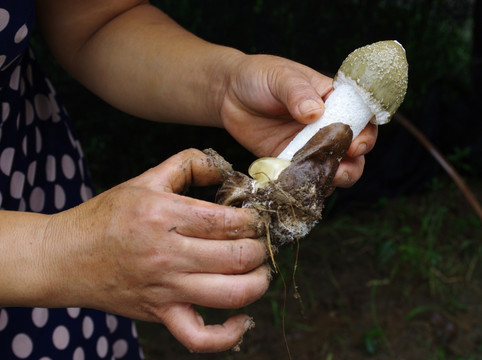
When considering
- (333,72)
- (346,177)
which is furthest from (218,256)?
(333,72)

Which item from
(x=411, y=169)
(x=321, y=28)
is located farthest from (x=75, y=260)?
(x=411, y=169)

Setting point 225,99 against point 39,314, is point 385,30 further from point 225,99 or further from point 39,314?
point 39,314

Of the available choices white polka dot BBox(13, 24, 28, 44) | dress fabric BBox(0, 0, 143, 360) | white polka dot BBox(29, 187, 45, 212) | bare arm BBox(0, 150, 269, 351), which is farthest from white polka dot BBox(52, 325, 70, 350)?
white polka dot BBox(13, 24, 28, 44)

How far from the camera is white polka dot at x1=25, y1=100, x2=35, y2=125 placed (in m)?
1.51

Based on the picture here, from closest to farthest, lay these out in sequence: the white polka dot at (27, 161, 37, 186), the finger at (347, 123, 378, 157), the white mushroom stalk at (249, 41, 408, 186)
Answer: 1. the white mushroom stalk at (249, 41, 408, 186)
2. the finger at (347, 123, 378, 157)
3. the white polka dot at (27, 161, 37, 186)

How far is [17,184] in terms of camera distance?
4.67 ft

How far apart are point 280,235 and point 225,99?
1.66 ft

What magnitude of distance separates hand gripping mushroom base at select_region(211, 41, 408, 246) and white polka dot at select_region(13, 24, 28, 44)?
0.58 metres

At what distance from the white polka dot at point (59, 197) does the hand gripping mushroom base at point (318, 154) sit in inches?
24.4

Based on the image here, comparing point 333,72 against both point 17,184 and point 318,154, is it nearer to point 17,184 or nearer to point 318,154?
point 318,154

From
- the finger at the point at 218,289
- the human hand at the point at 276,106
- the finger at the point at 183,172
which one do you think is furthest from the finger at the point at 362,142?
the finger at the point at 218,289

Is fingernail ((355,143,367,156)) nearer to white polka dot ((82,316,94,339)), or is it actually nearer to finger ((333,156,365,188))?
finger ((333,156,365,188))

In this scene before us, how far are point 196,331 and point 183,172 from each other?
1.16ft

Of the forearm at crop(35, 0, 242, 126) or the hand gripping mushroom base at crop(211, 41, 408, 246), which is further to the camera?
the forearm at crop(35, 0, 242, 126)
